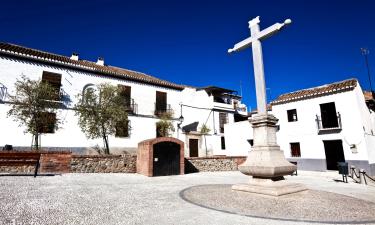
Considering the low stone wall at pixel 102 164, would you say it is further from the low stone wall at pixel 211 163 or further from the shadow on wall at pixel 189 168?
the low stone wall at pixel 211 163

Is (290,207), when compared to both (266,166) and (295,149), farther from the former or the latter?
(295,149)

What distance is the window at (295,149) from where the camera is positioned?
1848cm

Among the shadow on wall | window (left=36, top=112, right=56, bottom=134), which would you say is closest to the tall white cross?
the shadow on wall

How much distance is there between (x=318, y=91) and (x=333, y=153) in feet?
16.8

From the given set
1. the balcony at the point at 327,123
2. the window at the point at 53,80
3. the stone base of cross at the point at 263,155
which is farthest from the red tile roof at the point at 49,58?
the balcony at the point at 327,123

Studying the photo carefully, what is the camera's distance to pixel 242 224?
3492 millimetres

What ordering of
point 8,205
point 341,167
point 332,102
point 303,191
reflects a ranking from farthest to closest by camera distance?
point 332,102 → point 341,167 → point 303,191 → point 8,205

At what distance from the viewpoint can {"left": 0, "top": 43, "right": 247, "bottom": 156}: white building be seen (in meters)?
14.4

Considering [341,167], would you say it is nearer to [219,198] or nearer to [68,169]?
[219,198]

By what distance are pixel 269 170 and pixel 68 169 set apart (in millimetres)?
9023

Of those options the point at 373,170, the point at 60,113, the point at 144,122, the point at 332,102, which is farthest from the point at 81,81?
the point at 373,170

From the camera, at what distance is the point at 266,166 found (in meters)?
5.80

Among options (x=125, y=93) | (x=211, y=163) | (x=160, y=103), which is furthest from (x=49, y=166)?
(x=160, y=103)

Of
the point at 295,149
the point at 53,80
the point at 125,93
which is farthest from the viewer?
the point at 125,93
